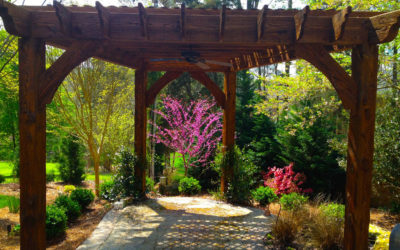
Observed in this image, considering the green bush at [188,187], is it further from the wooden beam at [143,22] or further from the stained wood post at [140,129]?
the wooden beam at [143,22]

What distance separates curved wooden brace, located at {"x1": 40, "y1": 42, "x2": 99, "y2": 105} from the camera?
2.84 meters

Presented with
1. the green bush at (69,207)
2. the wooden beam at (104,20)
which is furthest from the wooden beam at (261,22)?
the green bush at (69,207)

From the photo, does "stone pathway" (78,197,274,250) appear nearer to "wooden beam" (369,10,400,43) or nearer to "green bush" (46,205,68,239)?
"green bush" (46,205,68,239)

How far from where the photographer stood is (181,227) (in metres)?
4.57

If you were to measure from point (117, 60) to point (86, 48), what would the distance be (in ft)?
7.79

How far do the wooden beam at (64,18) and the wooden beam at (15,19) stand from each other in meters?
0.37

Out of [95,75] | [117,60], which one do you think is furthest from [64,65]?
[95,75]

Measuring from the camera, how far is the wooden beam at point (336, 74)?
2875 mm

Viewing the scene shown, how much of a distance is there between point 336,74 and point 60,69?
2935 millimetres

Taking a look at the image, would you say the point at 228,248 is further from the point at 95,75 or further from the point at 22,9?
the point at 95,75

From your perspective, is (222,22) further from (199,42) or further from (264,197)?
(264,197)

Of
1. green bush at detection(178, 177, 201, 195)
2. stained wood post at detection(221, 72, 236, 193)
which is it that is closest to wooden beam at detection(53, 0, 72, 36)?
stained wood post at detection(221, 72, 236, 193)

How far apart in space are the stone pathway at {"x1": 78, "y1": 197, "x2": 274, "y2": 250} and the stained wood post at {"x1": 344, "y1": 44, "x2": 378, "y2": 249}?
1.37m

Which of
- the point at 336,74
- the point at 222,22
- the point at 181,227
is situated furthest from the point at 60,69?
the point at 181,227
